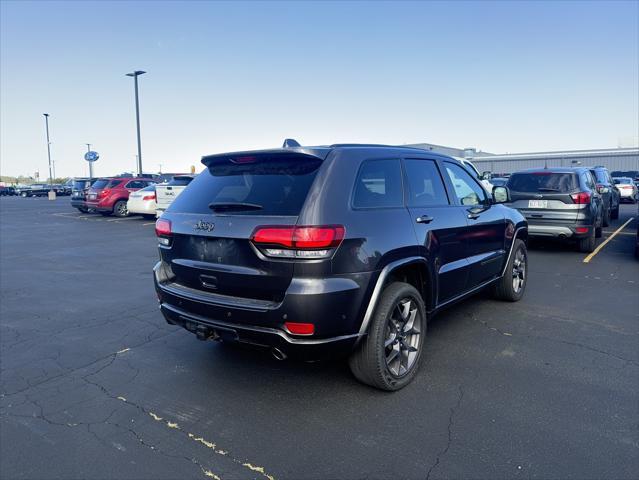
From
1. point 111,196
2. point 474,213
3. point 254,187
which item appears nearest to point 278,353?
point 254,187

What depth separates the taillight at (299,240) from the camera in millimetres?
2938

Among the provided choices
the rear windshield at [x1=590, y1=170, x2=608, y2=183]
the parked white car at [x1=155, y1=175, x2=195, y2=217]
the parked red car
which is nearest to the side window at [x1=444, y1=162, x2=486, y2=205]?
the rear windshield at [x1=590, y1=170, x2=608, y2=183]

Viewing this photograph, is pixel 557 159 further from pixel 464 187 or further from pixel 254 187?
pixel 254 187

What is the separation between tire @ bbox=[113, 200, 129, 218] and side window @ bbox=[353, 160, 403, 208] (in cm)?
1770

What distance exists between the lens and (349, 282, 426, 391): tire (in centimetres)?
334

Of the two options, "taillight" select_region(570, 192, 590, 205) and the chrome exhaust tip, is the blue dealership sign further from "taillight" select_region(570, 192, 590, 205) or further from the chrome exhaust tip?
the chrome exhaust tip

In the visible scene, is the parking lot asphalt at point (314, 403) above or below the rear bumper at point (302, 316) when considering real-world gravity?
below

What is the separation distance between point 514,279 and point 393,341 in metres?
3.06

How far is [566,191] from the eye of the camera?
9047mm

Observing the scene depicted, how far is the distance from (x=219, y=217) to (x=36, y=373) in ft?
7.10

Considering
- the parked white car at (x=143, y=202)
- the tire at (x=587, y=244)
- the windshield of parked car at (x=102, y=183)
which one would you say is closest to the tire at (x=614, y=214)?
the tire at (x=587, y=244)

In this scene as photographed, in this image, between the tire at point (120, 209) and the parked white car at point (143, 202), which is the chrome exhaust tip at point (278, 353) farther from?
the tire at point (120, 209)

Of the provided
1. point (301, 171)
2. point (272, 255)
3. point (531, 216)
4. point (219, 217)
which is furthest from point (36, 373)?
point (531, 216)

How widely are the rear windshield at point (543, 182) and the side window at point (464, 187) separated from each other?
15.7ft
